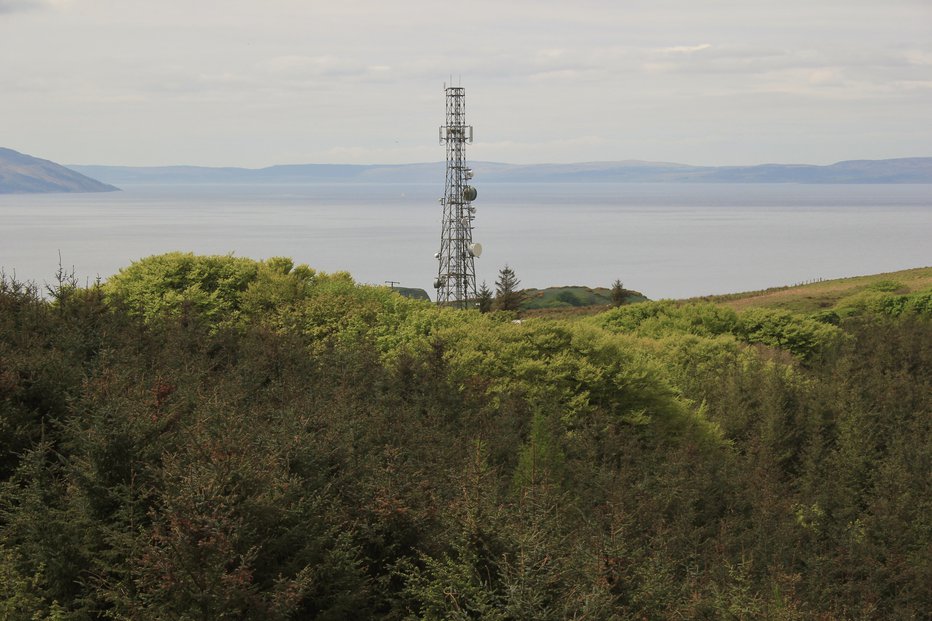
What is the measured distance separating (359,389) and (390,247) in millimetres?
147524

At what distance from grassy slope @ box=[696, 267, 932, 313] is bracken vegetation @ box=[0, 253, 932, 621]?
1753 cm

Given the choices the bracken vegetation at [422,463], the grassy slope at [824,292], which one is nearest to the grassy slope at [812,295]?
the grassy slope at [824,292]

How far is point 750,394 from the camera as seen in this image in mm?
34812

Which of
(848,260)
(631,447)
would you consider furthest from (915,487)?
(848,260)

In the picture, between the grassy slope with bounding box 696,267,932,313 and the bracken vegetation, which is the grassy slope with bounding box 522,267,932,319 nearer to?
the grassy slope with bounding box 696,267,932,313

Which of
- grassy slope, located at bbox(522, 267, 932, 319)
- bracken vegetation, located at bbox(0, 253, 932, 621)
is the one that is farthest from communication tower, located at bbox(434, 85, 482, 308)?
bracken vegetation, located at bbox(0, 253, 932, 621)

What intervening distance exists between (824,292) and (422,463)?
179 feet

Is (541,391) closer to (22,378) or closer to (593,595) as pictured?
(22,378)

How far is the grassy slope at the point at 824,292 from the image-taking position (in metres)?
63.3

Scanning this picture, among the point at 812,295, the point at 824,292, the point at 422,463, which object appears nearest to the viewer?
the point at 422,463

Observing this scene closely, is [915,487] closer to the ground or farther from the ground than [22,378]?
closer to the ground

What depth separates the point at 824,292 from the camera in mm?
67688

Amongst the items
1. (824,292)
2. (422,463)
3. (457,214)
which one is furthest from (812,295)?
(422,463)

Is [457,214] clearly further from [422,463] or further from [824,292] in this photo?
[422,463]
